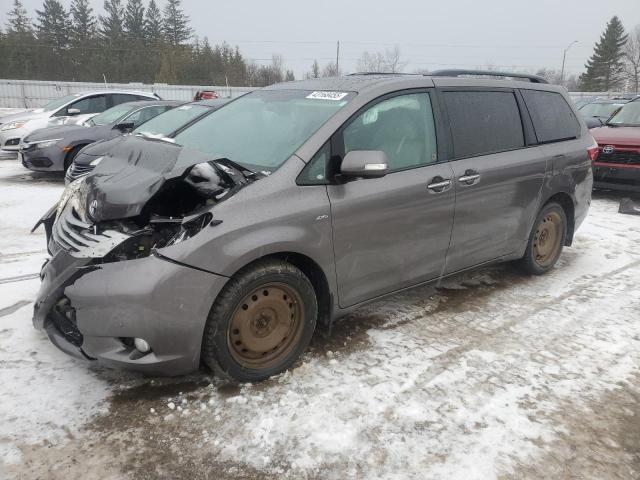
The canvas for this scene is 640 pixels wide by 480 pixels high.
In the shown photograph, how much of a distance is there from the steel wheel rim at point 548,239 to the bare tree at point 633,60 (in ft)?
256

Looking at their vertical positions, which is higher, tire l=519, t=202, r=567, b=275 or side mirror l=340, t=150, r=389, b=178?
side mirror l=340, t=150, r=389, b=178

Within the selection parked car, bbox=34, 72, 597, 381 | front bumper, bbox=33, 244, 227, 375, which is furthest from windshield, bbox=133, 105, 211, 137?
front bumper, bbox=33, 244, 227, 375

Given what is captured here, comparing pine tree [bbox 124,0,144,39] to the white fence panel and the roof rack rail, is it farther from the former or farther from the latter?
the roof rack rail

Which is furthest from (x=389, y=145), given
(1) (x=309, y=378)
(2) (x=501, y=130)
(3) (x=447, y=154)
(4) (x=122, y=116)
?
(4) (x=122, y=116)

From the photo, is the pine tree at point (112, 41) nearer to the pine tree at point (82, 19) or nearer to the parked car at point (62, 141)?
the pine tree at point (82, 19)

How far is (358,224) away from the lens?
323cm

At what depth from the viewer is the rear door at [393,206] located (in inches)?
126

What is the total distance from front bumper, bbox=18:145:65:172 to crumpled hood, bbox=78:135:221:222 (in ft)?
21.5

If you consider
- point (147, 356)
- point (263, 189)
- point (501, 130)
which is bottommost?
point (147, 356)

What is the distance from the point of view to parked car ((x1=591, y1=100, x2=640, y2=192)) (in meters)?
8.30

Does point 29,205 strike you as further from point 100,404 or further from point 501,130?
point 501,130

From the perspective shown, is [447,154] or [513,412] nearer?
[513,412]

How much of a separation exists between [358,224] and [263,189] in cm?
70

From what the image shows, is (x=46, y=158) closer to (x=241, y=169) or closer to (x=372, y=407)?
(x=241, y=169)
